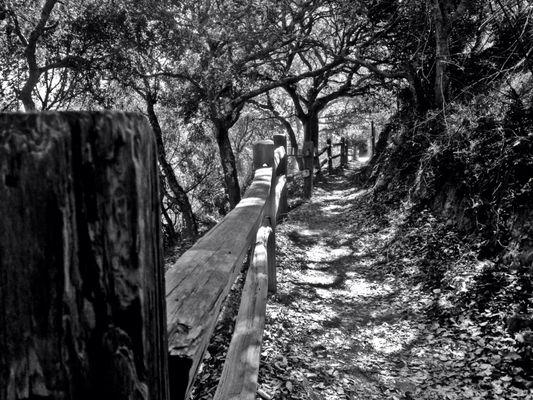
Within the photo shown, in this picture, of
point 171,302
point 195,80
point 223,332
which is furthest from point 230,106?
point 171,302

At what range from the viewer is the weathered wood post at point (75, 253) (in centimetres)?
60

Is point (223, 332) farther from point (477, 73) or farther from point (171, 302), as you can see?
point (477, 73)

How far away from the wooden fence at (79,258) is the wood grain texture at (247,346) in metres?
1.26

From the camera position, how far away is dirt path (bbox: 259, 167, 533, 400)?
3318mm

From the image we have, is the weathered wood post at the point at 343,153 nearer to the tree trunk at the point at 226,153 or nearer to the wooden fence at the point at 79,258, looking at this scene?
the tree trunk at the point at 226,153

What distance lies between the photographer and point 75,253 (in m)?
0.64

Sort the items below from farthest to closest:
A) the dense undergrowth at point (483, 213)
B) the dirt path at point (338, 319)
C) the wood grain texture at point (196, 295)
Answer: the dense undergrowth at point (483, 213) < the dirt path at point (338, 319) < the wood grain texture at point (196, 295)

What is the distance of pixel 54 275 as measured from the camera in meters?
0.63

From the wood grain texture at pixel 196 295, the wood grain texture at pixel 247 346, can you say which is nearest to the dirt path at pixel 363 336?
the wood grain texture at pixel 247 346

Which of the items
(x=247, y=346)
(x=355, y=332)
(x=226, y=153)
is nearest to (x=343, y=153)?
(x=226, y=153)

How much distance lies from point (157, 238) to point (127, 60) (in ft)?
33.0

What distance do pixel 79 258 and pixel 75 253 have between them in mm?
10

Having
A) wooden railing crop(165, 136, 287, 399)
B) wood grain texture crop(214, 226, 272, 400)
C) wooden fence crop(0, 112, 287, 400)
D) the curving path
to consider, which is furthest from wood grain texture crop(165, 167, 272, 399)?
the curving path

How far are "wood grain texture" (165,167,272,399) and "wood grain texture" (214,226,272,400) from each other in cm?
54
